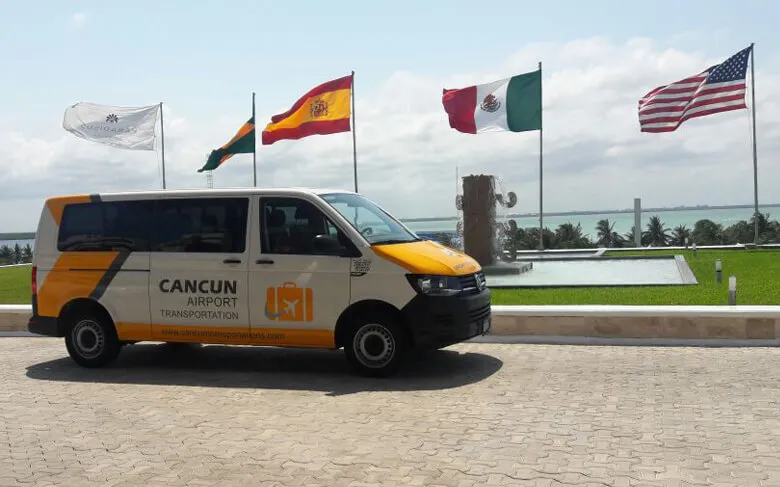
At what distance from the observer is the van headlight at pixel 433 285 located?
7586 mm

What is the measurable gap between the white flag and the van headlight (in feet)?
73.7

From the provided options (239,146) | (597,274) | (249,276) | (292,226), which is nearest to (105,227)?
(249,276)

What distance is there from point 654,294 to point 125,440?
33.0 feet

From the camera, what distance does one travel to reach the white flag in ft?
86.9

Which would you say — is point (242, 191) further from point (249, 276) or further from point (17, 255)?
point (17, 255)

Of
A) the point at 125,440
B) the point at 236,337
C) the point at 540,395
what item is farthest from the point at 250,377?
the point at 540,395

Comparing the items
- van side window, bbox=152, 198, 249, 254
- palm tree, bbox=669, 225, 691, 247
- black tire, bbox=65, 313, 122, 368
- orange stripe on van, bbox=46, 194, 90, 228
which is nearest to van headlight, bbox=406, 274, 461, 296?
van side window, bbox=152, 198, 249, 254

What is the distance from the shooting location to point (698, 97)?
76.0ft

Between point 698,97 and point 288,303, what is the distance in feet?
63.2

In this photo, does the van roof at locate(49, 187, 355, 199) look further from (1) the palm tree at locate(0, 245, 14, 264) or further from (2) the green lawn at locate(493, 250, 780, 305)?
(1) the palm tree at locate(0, 245, 14, 264)

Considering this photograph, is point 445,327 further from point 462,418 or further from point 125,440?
point 125,440

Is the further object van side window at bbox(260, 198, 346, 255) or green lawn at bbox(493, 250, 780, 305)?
green lawn at bbox(493, 250, 780, 305)

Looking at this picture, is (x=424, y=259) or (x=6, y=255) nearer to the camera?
(x=424, y=259)

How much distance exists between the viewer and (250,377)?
8.11 m
